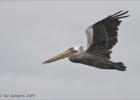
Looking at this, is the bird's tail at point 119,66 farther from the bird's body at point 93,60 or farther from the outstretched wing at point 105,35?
the outstretched wing at point 105,35

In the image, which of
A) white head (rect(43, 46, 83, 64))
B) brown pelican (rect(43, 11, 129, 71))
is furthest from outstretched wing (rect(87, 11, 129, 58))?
white head (rect(43, 46, 83, 64))

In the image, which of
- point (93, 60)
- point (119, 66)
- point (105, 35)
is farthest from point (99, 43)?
point (119, 66)

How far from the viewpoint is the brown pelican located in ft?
56.5

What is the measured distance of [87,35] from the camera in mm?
18047

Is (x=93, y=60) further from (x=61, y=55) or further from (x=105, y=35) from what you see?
(x=61, y=55)

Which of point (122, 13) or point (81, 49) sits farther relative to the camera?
point (81, 49)

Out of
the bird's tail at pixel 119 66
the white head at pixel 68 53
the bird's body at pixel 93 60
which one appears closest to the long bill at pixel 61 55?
the white head at pixel 68 53

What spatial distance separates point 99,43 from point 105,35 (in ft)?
1.29

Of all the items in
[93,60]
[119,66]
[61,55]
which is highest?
[61,55]

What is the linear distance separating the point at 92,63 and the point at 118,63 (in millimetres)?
1130

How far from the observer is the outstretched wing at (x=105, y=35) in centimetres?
1744

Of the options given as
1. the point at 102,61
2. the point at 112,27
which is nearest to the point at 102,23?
the point at 112,27

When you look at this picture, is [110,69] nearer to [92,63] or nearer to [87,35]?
[92,63]

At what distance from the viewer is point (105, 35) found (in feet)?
58.4
